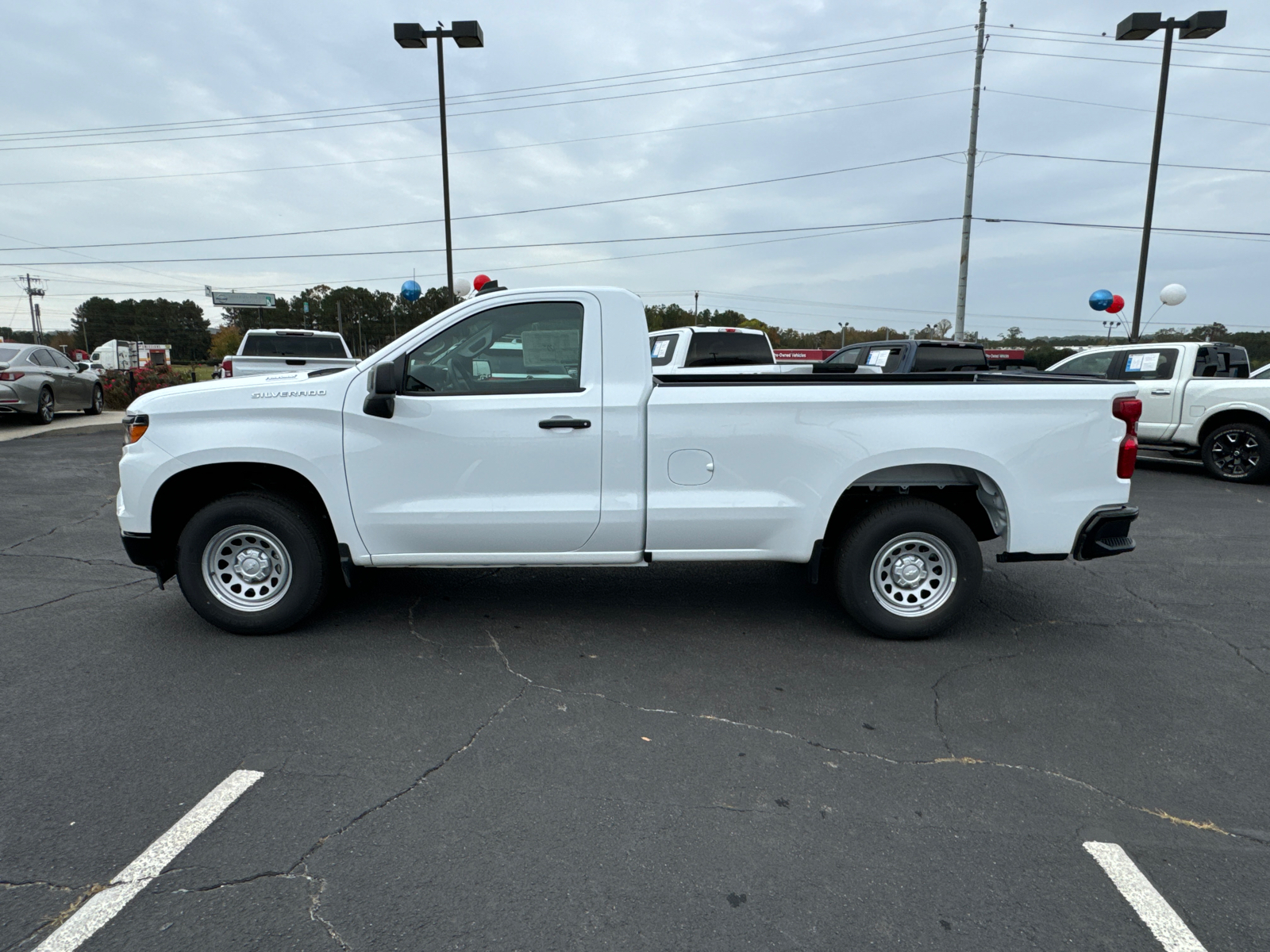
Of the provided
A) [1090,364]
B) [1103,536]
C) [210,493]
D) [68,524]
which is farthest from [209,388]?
[1090,364]

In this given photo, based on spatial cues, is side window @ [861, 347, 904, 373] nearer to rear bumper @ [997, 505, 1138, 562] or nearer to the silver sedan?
rear bumper @ [997, 505, 1138, 562]

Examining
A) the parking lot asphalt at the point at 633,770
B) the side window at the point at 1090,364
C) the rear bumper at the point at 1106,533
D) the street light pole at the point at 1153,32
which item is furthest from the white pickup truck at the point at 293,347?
the street light pole at the point at 1153,32

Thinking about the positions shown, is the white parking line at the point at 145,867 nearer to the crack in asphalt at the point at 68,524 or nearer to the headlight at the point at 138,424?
the headlight at the point at 138,424

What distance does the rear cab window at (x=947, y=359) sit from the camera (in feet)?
39.1

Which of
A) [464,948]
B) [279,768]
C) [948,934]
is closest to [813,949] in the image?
[948,934]

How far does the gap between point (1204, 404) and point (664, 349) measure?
7.51 metres

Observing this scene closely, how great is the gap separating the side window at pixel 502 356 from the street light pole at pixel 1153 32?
18225 millimetres

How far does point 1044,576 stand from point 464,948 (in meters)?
5.36

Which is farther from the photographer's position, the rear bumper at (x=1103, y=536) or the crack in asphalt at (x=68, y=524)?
the crack in asphalt at (x=68, y=524)

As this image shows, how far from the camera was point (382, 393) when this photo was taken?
409cm

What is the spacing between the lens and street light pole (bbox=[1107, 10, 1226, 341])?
635 inches

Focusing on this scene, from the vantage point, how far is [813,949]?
223 cm

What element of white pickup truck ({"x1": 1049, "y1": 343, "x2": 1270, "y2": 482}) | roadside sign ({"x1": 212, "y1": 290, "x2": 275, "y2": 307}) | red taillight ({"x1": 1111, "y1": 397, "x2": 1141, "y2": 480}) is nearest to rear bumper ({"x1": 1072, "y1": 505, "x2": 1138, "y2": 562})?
red taillight ({"x1": 1111, "y1": 397, "x2": 1141, "y2": 480})

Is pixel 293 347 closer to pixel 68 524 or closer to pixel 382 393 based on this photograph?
pixel 68 524
